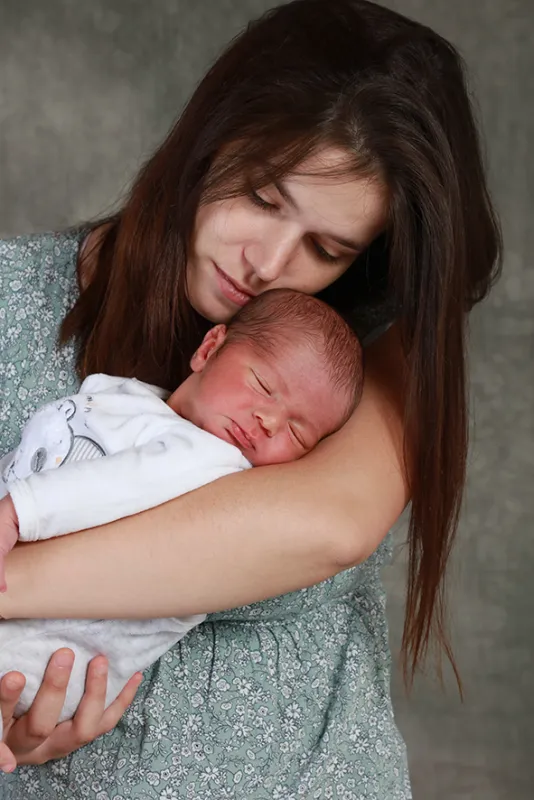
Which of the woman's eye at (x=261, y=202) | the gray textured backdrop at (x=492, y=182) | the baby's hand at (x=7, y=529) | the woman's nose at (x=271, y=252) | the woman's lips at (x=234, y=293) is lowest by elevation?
the gray textured backdrop at (x=492, y=182)

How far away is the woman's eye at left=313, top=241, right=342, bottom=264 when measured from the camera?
5.36 ft

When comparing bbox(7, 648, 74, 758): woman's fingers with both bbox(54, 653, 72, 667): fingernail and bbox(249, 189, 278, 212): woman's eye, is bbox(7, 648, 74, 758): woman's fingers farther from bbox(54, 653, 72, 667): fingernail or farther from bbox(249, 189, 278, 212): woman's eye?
bbox(249, 189, 278, 212): woman's eye

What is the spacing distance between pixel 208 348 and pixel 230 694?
1.44 ft

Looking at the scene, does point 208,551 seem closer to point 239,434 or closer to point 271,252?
point 239,434

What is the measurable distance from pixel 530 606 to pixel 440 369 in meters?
1.28

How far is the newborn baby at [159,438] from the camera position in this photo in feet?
4.22

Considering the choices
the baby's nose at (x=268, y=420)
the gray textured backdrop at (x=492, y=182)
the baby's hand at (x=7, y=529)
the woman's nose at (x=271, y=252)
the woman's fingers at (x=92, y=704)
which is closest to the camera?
the baby's hand at (x=7, y=529)

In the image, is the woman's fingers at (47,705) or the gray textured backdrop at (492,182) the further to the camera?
the gray textured backdrop at (492,182)

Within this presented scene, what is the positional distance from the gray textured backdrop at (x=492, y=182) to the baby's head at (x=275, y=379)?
0.95 m

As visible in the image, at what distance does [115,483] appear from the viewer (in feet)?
4.24

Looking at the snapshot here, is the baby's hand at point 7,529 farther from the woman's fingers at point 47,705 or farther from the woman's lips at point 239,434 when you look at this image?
the woman's lips at point 239,434

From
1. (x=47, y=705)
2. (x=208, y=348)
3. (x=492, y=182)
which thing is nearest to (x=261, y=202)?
(x=208, y=348)

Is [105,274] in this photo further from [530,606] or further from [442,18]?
[530,606]

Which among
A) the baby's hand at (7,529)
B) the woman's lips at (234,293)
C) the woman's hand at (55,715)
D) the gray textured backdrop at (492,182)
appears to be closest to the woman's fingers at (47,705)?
the woman's hand at (55,715)
